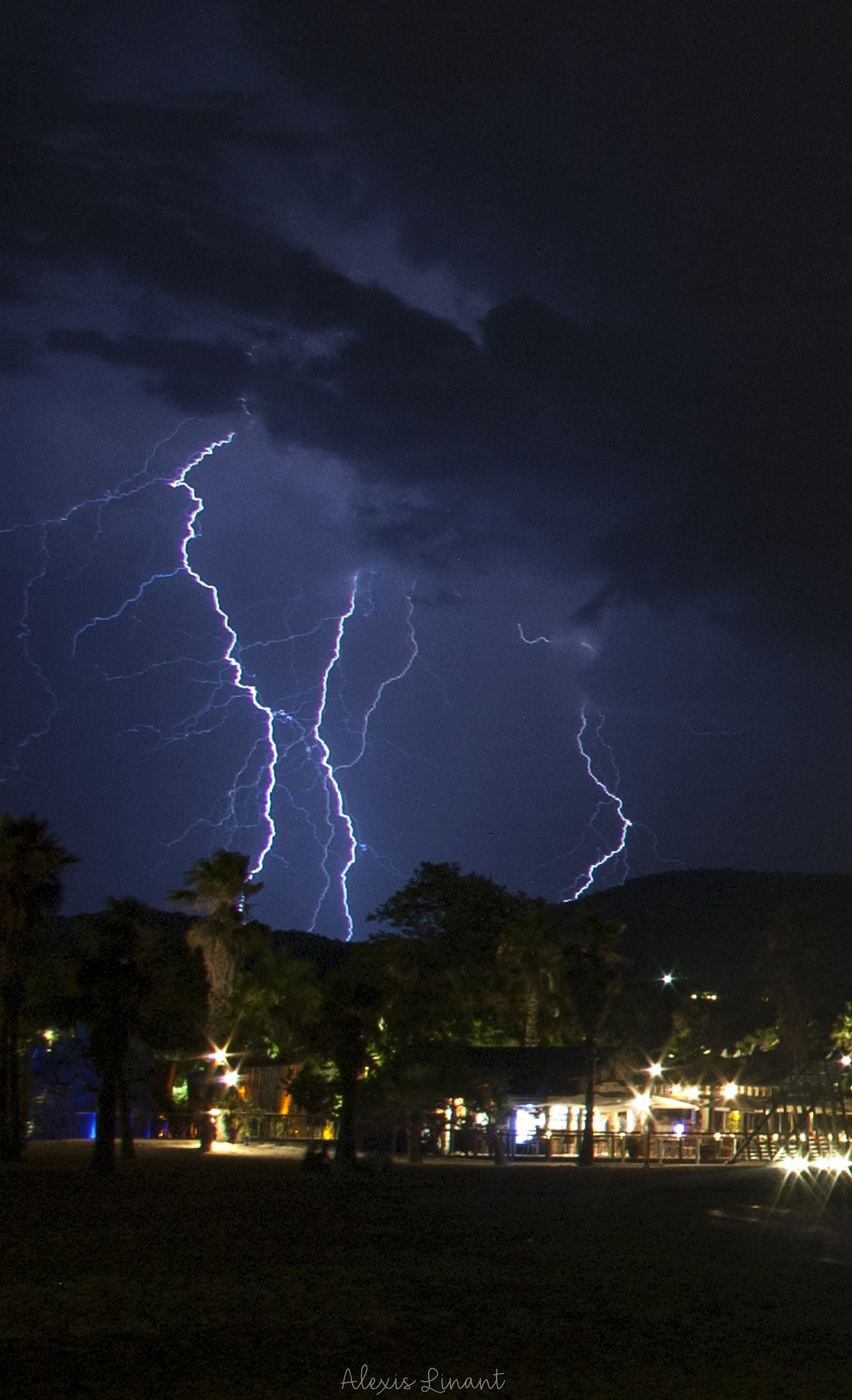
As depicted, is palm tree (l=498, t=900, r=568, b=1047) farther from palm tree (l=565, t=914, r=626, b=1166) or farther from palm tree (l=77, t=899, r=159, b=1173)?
palm tree (l=77, t=899, r=159, b=1173)

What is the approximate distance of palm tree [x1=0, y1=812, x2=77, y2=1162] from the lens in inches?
1249

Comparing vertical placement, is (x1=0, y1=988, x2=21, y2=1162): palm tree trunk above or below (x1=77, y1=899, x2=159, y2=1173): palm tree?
below

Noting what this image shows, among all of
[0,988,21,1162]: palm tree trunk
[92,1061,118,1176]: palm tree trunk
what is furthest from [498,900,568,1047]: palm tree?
[92,1061,118,1176]: palm tree trunk

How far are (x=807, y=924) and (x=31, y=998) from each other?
123ft

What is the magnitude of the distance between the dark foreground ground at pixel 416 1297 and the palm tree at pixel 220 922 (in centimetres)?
2337

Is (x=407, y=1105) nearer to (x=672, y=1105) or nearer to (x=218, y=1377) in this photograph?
(x=672, y=1105)

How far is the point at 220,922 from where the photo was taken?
44.4m

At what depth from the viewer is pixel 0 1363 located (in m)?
7.48

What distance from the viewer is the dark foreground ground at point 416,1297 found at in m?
7.61

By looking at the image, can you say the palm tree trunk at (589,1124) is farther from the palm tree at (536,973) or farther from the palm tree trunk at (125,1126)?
the palm tree at (536,973)

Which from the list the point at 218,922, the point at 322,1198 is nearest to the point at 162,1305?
the point at 322,1198

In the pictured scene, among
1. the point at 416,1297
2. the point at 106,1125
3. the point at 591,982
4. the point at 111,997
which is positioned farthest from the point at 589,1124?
the point at 416,1297

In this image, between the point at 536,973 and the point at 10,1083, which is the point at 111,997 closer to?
the point at 10,1083

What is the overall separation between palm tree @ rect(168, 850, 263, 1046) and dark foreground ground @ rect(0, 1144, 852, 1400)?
920 inches
